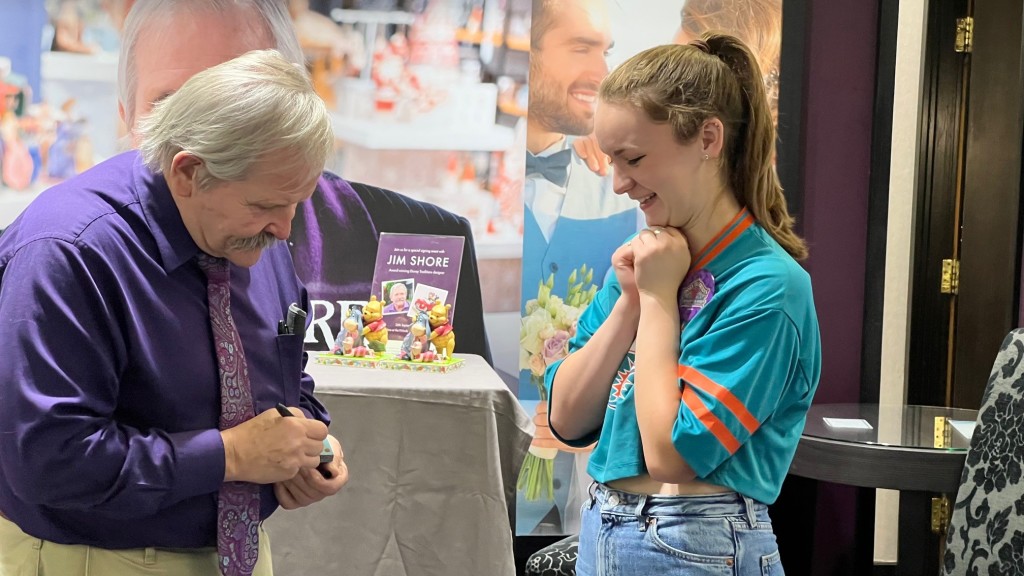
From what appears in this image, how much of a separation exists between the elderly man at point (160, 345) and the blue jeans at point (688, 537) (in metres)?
0.48

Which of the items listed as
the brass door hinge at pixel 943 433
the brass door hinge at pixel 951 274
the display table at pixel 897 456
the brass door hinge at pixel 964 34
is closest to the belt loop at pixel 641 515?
the display table at pixel 897 456

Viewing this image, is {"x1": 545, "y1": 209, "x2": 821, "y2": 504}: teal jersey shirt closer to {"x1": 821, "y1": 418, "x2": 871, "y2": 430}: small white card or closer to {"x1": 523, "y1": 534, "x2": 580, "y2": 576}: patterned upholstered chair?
{"x1": 523, "y1": 534, "x2": 580, "y2": 576}: patterned upholstered chair

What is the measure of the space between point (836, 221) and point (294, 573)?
2467mm

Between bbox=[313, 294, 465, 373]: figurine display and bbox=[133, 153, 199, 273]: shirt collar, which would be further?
bbox=[313, 294, 465, 373]: figurine display

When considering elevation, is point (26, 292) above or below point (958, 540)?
above

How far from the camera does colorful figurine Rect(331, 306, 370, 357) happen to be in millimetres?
3320

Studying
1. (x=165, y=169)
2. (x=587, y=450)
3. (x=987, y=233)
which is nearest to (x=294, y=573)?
(x=587, y=450)

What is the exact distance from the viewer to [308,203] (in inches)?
153

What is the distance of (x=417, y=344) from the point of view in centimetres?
329

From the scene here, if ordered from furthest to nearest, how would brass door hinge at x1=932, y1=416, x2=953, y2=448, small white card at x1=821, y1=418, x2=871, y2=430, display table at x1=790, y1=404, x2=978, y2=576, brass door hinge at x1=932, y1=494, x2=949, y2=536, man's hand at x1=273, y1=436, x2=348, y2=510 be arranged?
brass door hinge at x1=932, y1=494, x2=949, y2=536 → small white card at x1=821, y1=418, x2=871, y2=430 → brass door hinge at x1=932, y1=416, x2=953, y2=448 → display table at x1=790, y1=404, x2=978, y2=576 → man's hand at x1=273, y1=436, x2=348, y2=510

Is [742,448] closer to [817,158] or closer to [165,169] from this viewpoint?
[165,169]

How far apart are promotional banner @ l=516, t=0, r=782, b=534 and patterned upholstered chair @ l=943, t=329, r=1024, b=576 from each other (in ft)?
5.38

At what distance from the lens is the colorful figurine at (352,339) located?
3320 mm

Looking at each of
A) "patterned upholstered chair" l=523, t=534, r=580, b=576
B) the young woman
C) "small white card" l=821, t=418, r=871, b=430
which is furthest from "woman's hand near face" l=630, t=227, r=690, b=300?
"small white card" l=821, t=418, r=871, b=430
